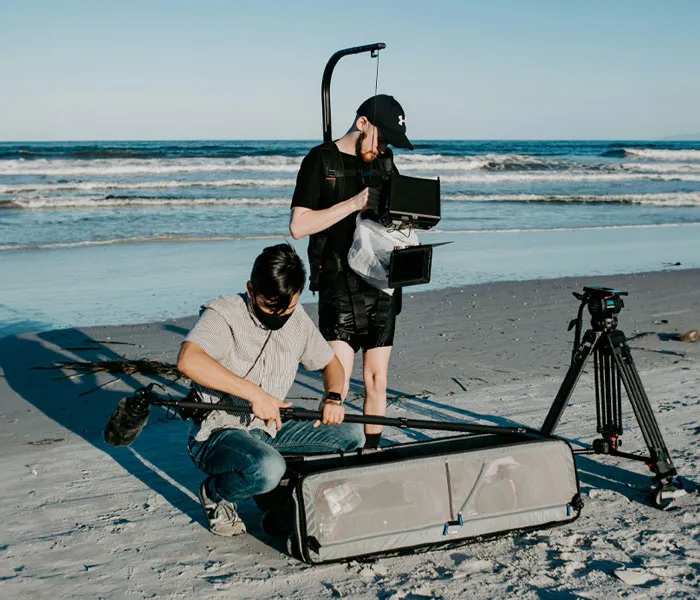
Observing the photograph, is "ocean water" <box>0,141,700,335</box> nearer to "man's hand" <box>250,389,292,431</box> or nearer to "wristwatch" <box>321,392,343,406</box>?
"wristwatch" <box>321,392,343,406</box>

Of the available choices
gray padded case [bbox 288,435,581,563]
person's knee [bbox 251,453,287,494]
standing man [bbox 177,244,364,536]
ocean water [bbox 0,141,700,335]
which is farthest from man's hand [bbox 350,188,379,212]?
ocean water [bbox 0,141,700,335]

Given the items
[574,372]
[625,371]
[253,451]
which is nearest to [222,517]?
[253,451]

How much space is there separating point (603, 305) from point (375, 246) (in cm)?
103

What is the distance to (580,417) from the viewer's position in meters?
5.01

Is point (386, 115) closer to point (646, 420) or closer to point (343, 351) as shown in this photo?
point (343, 351)

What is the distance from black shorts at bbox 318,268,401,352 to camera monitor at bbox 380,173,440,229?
0.36 m

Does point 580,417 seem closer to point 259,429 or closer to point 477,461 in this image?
point 477,461

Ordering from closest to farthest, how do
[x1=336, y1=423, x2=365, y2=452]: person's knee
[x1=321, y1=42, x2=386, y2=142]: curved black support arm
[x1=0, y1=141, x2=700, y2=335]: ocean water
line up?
[x1=336, y1=423, x2=365, y2=452]: person's knee
[x1=321, y1=42, x2=386, y2=142]: curved black support arm
[x1=0, y1=141, x2=700, y2=335]: ocean water

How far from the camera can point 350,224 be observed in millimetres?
3961

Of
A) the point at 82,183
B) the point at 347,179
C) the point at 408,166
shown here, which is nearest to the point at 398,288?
the point at 347,179

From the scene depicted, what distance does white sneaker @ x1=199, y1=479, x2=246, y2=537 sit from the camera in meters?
3.40

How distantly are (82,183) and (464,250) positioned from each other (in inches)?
599

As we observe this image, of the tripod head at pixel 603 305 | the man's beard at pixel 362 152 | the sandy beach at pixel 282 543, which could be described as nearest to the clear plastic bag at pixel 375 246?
the man's beard at pixel 362 152

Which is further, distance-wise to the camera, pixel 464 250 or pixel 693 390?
pixel 464 250
